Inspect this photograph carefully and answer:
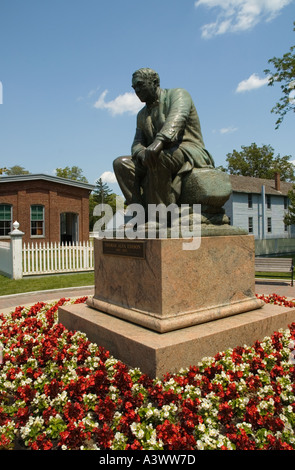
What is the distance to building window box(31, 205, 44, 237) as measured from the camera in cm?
2473

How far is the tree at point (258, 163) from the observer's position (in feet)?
173

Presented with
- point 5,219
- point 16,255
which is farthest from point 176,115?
point 5,219

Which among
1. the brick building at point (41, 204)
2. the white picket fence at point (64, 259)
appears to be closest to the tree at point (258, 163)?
the brick building at point (41, 204)

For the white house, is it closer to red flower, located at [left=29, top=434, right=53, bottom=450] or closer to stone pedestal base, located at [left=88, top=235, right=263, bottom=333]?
stone pedestal base, located at [left=88, top=235, right=263, bottom=333]

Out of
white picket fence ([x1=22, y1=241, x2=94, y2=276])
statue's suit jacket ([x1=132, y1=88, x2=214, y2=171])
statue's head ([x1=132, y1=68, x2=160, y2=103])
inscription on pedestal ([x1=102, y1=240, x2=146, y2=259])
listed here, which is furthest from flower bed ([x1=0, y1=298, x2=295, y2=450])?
white picket fence ([x1=22, y1=241, x2=94, y2=276])

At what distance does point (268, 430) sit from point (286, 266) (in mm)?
9838

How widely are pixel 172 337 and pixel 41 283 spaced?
9044mm

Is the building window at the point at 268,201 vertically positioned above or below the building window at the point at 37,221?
above

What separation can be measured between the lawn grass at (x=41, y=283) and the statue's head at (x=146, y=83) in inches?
287

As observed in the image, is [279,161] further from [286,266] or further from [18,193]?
[286,266]

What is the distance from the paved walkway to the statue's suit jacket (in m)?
5.08

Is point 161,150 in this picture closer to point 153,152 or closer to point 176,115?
point 153,152

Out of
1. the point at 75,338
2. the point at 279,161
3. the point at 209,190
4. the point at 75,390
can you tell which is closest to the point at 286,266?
the point at 209,190

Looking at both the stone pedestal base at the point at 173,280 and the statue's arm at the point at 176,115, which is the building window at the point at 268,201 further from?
the statue's arm at the point at 176,115
